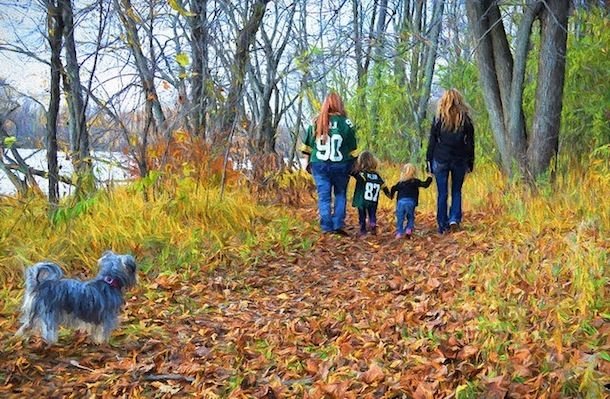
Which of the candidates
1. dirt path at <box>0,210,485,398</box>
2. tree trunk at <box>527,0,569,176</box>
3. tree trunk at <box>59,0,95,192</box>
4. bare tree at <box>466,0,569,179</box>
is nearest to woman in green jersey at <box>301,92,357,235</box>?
dirt path at <box>0,210,485,398</box>

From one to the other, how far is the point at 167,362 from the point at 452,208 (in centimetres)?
483

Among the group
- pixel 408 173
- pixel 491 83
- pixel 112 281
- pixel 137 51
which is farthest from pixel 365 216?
pixel 112 281

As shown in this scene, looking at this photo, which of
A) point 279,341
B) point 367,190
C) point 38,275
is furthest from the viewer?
point 367,190

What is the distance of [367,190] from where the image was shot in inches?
316

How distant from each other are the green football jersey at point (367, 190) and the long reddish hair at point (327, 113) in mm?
734

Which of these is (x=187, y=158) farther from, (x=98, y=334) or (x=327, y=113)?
(x=98, y=334)

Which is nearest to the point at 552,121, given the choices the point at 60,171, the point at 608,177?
the point at 608,177

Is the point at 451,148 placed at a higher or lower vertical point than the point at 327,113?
lower

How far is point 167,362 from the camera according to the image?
163 inches

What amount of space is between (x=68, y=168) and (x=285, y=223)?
2921 millimetres

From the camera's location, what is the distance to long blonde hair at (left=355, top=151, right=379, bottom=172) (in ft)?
26.3

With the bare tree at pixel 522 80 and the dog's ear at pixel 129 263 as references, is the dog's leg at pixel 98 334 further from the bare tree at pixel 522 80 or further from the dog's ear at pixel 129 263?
the bare tree at pixel 522 80

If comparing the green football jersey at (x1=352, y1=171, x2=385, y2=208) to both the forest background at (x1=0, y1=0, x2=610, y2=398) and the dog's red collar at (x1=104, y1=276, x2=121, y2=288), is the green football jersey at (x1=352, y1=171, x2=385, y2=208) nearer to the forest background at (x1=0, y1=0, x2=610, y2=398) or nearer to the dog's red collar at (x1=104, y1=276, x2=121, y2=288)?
the forest background at (x1=0, y1=0, x2=610, y2=398)

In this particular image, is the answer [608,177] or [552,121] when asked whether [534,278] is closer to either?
[608,177]
